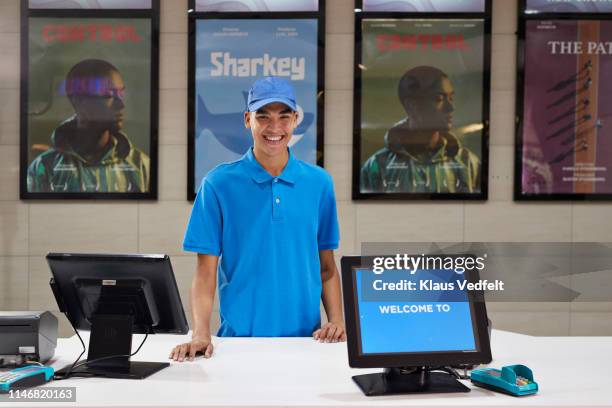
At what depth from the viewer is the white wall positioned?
155 inches

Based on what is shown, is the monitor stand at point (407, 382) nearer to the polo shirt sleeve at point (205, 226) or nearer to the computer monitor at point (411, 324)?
the computer monitor at point (411, 324)

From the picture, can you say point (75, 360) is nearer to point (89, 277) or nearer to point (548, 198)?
point (89, 277)

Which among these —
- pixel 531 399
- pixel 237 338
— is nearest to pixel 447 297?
pixel 531 399

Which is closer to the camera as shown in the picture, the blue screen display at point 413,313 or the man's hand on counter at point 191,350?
the blue screen display at point 413,313

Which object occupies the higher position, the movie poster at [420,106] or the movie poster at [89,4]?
the movie poster at [89,4]

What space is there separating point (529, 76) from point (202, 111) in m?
2.05

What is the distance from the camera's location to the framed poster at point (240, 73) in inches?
154

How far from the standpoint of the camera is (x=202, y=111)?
3.93 meters

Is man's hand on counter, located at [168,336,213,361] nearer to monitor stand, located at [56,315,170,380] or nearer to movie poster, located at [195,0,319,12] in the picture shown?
monitor stand, located at [56,315,170,380]

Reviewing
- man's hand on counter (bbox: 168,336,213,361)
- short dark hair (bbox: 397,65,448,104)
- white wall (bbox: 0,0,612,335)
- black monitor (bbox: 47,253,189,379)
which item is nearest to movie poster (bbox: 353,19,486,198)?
short dark hair (bbox: 397,65,448,104)

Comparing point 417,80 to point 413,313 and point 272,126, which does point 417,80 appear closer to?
point 272,126

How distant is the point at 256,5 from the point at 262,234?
2.00 m

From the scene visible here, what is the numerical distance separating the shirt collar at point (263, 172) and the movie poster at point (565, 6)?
7.50ft

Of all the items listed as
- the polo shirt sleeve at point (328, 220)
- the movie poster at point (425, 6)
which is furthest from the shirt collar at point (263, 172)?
the movie poster at point (425, 6)
